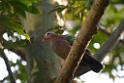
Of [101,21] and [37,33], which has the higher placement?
[37,33]

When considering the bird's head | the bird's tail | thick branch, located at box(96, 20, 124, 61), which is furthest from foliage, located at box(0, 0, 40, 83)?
thick branch, located at box(96, 20, 124, 61)

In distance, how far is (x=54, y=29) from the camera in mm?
2998

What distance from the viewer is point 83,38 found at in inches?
81.4

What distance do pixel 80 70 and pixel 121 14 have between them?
119 inches

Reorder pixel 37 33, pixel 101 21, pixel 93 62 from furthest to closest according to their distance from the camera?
1. pixel 101 21
2. pixel 37 33
3. pixel 93 62

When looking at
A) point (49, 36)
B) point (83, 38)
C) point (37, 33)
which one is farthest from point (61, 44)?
point (83, 38)

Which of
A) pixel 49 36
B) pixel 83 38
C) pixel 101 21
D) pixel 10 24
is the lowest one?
pixel 101 21

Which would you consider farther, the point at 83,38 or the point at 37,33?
the point at 37,33

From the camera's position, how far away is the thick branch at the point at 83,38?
1.93 meters

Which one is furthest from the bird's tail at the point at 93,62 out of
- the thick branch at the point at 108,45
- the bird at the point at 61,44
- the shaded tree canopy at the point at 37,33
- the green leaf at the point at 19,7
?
the green leaf at the point at 19,7

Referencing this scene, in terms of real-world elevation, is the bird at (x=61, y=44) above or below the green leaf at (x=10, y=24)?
below

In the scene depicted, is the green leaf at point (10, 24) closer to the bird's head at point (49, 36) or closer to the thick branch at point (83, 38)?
the bird's head at point (49, 36)

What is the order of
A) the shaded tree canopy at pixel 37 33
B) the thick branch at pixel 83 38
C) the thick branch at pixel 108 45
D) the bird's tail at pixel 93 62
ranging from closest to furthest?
the thick branch at pixel 83 38, the bird's tail at pixel 93 62, the shaded tree canopy at pixel 37 33, the thick branch at pixel 108 45

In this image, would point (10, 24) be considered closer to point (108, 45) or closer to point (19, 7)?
point (19, 7)
